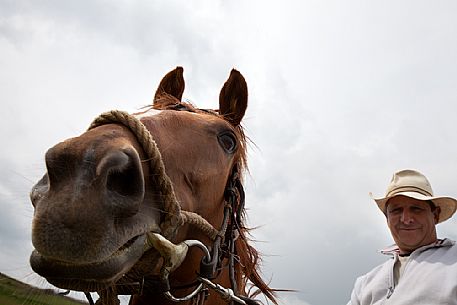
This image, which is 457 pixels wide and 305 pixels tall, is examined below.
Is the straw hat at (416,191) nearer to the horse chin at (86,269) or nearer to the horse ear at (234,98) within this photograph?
the horse ear at (234,98)

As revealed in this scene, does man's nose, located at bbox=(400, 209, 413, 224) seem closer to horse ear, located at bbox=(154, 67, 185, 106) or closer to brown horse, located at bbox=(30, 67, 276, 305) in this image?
brown horse, located at bbox=(30, 67, 276, 305)

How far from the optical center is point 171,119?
9.06 ft

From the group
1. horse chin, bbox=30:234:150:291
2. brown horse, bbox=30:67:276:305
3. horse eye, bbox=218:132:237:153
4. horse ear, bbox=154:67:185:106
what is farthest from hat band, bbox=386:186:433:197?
horse chin, bbox=30:234:150:291

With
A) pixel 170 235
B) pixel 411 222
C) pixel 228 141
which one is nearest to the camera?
pixel 170 235

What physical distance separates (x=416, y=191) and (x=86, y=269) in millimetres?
3307

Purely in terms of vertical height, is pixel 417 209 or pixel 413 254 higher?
pixel 417 209

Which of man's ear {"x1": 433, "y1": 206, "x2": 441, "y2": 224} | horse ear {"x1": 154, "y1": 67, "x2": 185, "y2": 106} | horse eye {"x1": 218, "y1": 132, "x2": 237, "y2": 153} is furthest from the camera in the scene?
horse ear {"x1": 154, "y1": 67, "x2": 185, "y2": 106}

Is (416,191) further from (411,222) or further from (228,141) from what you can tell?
(228,141)

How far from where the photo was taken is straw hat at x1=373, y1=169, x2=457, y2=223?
154 inches

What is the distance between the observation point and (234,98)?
12.5ft

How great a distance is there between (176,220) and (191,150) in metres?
0.57

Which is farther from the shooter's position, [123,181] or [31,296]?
[31,296]

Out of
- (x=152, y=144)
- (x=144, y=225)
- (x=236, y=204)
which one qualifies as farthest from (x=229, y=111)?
(x=144, y=225)

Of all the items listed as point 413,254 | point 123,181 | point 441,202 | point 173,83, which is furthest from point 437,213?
point 123,181
